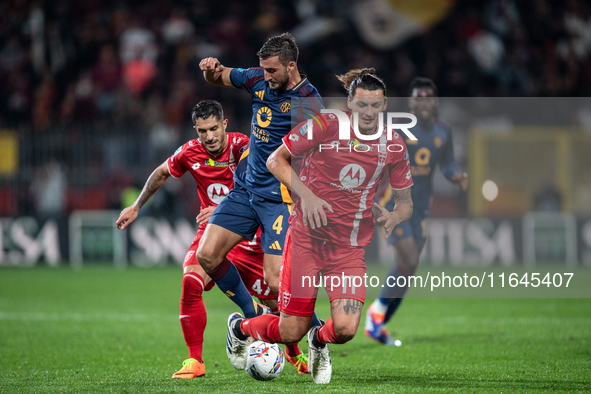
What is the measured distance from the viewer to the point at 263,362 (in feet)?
16.1

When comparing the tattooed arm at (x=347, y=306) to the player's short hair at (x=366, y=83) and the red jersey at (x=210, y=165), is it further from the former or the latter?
the red jersey at (x=210, y=165)

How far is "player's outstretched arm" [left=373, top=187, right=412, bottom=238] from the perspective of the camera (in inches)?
176

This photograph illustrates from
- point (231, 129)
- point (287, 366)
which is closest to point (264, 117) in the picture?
point (287, 366)

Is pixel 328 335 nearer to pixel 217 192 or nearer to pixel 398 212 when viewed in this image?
pixel 398 212

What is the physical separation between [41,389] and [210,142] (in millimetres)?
2232

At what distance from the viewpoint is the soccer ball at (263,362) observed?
490 cm

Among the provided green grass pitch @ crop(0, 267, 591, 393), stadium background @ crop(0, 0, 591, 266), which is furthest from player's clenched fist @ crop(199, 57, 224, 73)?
stadium background @ crop(0, 0, 591, 266)

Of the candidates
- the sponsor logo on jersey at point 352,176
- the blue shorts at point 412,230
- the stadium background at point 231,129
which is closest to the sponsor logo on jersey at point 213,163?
the sponsor logo on jersey at point 352,176

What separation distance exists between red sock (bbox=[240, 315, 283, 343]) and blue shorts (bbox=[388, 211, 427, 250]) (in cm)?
239

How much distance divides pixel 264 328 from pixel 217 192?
4.79 feet

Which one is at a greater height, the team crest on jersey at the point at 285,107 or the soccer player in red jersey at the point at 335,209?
the team crest on jersey at the point at 285,107

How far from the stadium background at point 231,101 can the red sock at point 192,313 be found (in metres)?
8.57

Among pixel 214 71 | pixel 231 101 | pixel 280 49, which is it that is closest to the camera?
pixel 280 49

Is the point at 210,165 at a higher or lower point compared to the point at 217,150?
lower
